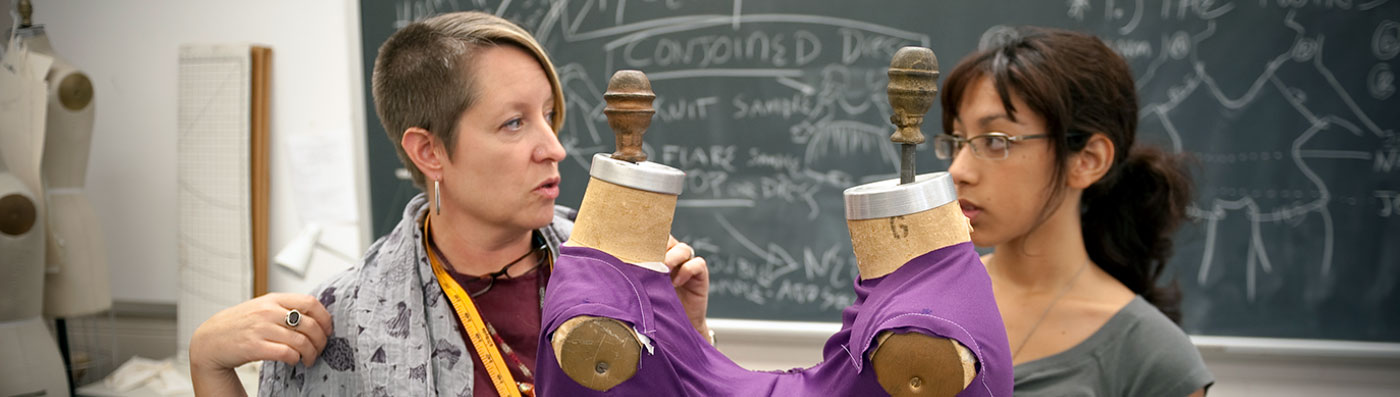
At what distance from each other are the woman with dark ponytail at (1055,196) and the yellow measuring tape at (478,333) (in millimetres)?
734

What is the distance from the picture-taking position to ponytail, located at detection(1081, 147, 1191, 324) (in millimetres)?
1511

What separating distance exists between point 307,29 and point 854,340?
2.97 metres

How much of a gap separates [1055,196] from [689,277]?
646mm

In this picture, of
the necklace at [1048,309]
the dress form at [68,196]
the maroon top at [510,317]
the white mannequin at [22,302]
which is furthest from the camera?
the dress form at [68,196]

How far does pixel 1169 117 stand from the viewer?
2.32 meters

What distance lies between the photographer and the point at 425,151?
127 cm

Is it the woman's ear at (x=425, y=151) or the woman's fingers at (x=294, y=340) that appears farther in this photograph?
the woman's ear at (x=425, y=151)

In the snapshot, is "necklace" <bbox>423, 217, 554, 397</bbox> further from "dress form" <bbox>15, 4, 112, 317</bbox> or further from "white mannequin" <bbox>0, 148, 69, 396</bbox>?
"dress form" <bbox>15, 4, 112, 317</bbox>

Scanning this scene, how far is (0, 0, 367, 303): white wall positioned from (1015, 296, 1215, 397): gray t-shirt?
2.30 meters

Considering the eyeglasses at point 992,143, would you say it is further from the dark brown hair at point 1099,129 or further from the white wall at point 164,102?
Answer: the white wall at point 164,102

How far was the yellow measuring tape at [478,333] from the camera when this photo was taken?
1.19m

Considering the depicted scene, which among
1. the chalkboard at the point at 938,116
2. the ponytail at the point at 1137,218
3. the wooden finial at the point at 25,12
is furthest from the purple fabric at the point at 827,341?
the wooden finial at the point at 25,12

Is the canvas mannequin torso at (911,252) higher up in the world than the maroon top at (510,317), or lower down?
A: higher up

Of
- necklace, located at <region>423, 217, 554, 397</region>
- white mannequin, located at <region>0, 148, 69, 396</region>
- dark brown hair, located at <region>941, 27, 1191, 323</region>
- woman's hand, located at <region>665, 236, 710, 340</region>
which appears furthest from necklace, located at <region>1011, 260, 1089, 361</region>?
white mannequin, located at <region>0, 148, 69, 396</region>
